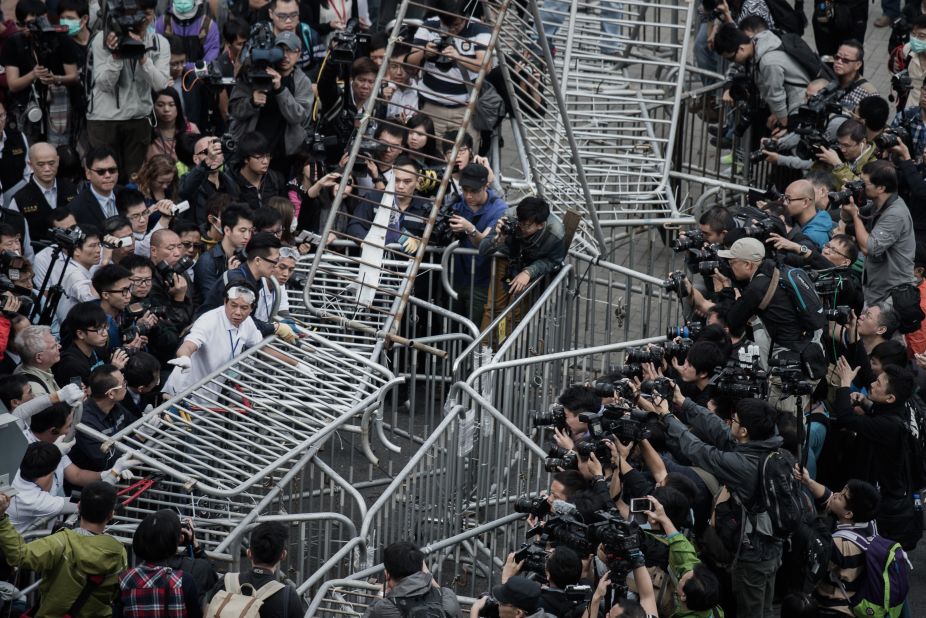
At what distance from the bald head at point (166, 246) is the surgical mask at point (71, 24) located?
3.00 metres

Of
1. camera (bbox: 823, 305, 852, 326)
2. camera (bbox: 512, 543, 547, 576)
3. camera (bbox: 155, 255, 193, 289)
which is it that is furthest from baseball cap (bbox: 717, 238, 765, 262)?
camera (bbox: 155, 255, 193, 289)

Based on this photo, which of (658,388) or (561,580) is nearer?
(561,580)

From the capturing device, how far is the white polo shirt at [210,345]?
9.82m

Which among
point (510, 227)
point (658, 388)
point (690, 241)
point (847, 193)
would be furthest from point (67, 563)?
point (847, 193)

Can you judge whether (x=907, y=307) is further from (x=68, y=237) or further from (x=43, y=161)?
(x=43, y=161)

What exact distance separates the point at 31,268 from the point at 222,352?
62.8 inches

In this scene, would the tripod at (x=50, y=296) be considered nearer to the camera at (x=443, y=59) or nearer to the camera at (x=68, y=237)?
the camera at (x=68, y=237)

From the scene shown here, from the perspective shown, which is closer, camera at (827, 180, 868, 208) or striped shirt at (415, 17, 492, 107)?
camera at (827, 180, 868, 208)

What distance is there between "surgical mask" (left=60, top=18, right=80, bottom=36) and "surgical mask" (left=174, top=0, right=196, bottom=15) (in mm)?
1033

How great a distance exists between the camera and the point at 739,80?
13.7 metres

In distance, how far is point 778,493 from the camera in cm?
849

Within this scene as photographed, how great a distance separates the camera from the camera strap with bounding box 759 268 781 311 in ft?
32.9

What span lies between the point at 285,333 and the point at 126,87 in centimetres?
353

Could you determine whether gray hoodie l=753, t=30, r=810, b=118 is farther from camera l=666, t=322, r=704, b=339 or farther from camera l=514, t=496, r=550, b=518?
camera l=514, t=496, r=550, b=518
